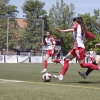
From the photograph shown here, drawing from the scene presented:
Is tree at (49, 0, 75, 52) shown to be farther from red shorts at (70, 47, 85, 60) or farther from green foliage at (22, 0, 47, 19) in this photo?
red shorts at (70, 47, 85, 60)

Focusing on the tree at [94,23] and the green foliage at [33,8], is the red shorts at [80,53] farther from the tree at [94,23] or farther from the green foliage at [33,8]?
the green foliage at [33,8]

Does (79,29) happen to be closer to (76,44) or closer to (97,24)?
(76,44)

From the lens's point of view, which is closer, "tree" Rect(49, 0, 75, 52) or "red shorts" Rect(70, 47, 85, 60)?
"red shorts" Rect(70, 47, 85, 60)

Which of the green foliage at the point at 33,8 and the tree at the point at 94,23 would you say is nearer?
the tree at the point at 94,23

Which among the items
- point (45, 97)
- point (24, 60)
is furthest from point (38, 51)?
point (45, 97)

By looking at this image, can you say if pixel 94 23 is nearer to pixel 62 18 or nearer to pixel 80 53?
pixel 62 18

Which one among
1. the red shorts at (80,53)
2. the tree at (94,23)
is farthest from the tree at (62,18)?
the red shorts at (80,53)

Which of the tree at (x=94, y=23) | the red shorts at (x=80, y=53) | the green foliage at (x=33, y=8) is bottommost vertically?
the red shorts at (x=80, y=53)

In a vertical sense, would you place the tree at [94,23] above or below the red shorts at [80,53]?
above

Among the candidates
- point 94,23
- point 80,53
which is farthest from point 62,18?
point 80,53

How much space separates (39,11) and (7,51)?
38.3m

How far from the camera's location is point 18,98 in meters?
7.12

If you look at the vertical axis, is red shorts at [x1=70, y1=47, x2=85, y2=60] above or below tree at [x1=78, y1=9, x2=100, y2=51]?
below

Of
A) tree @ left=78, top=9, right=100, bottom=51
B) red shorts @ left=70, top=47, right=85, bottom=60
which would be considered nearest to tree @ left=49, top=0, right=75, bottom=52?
tree @ left=78, top=9, right=100, bottom=51
